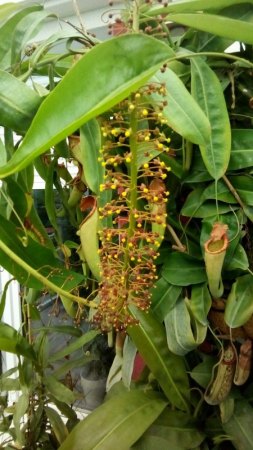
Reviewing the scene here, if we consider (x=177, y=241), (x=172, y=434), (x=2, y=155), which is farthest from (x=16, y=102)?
(x=172, y=434)

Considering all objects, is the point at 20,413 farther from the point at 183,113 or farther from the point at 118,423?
the point at 183,113

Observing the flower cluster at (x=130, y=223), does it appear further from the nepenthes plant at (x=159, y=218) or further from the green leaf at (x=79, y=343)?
the green leaf at (x=79, y=343)

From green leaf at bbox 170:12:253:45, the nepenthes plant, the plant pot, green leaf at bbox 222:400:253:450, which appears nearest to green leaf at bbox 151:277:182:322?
the nepenthes plant

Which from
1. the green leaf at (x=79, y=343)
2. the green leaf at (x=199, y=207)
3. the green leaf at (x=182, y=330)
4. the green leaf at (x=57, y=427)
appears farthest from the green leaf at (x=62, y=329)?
the green leaf at (x=199, y=207)

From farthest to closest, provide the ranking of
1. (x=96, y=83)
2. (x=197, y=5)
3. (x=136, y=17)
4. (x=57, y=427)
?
(x=57, y=427), (x=197, y=5), (x=136, y=17), (x=96, y=83)

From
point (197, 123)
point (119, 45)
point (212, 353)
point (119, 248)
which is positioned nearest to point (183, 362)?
point (212, 353)
